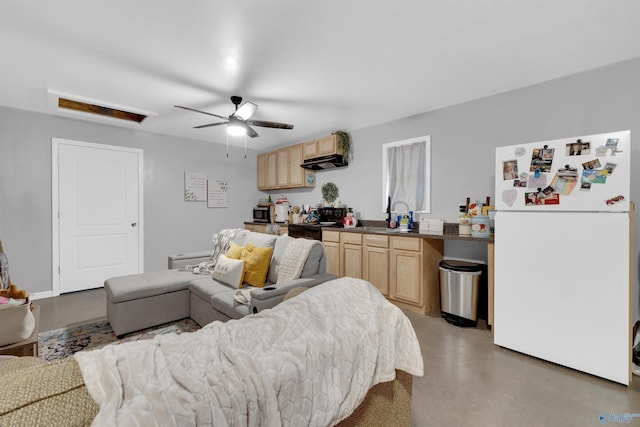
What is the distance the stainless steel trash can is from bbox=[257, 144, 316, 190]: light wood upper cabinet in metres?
2.96

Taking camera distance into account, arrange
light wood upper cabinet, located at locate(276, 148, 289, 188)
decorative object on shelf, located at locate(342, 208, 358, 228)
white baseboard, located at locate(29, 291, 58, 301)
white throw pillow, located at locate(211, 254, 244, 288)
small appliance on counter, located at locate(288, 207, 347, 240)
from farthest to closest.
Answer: light wood upper cabinet, located at locate(276, 148, 289, 188), small appliance on counter, located at locate(288, 207, 347, 240), decorative object on shelf, located at locate(342, 208, 358, 228), white baseboard, located at locate(29, 291, 58, 301), white throw pillow, located at locate(211, 254, 244, 288)

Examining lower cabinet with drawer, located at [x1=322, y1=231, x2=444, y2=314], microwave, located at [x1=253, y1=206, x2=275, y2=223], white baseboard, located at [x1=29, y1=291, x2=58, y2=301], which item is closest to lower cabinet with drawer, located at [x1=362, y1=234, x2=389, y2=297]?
lower cabinet with drawer, located at [x1=322, y1=231, x2=444, y2=314]

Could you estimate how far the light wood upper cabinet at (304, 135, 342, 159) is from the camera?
4.49 m

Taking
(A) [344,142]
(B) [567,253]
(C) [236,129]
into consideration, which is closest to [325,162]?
(A) [344,142]

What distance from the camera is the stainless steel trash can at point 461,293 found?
9.41ft

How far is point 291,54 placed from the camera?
232 centimetres

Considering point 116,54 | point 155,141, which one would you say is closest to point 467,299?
point 116,54

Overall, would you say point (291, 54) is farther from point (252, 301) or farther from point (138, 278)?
point (138, 278)

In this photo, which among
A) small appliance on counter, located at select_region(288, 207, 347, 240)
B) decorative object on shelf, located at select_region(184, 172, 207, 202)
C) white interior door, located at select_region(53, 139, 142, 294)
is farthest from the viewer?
decorative object on shelf, located at select_region(184, 172, 207, 202)

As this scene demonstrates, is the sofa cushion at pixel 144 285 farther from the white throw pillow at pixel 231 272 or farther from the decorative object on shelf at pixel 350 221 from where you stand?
the decorative object on shelf at pixel 350 221

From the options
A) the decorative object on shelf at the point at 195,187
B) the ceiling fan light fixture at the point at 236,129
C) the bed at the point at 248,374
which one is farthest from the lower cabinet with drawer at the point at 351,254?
the decorative object on shelf at the point at 195,187

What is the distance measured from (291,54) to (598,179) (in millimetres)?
2536

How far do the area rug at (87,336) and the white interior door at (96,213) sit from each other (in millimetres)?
1599

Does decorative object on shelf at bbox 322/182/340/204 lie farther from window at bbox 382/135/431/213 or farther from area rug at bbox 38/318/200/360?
area rug at bbox 38/318/200/360
